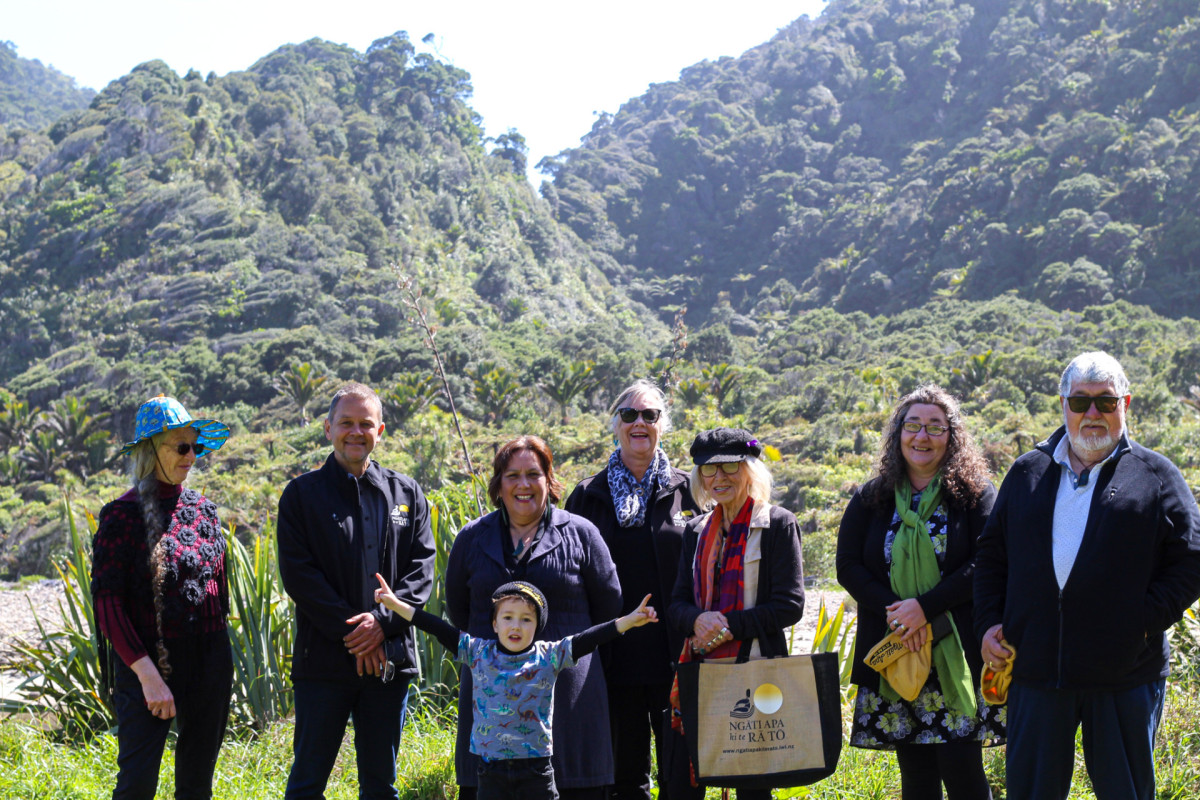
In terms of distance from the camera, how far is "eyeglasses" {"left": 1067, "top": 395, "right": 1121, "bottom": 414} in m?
2.59

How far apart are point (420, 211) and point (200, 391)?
22.8 m

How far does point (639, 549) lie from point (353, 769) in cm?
166

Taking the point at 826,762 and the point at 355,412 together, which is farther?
the point at 355,412

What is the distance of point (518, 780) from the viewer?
8.75 ft

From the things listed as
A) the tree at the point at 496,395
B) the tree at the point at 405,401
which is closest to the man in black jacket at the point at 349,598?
the tree at the point at 405,401

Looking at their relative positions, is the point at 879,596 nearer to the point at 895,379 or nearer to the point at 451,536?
the point at 451,536

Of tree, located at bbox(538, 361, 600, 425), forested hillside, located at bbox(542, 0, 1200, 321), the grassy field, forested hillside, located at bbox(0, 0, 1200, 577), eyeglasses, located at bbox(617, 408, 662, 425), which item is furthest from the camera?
forested hillside, located at bbox(542, 0, 1200, 321)

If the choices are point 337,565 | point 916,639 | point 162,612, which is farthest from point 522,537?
point 916,639

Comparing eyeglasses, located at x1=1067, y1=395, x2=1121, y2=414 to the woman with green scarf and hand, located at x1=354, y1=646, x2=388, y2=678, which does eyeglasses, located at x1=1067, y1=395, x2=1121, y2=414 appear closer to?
the woman with green scarf

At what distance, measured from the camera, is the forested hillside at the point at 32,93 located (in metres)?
96.2

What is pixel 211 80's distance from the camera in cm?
6000

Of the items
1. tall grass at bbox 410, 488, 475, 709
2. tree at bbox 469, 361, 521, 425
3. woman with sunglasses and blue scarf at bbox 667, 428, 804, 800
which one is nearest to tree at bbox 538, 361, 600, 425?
tree at bbox 469, 361, 521, 425

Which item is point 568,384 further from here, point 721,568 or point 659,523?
point 721,568

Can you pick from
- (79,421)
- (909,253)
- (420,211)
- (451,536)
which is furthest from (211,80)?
(451,536)
